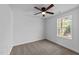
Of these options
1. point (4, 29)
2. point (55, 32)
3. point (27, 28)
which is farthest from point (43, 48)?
point (4, 29)

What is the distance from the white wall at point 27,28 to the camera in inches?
89.8

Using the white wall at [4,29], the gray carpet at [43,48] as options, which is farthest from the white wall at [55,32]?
the white wall at [4,29]

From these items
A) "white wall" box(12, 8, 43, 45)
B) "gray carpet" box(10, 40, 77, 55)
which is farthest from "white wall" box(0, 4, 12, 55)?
"gray carpet" box(10, 40, 77, 55)

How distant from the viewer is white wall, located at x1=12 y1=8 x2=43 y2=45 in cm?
228

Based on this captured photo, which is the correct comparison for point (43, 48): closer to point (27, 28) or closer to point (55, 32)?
point (55, 32)

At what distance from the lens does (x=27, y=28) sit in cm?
241

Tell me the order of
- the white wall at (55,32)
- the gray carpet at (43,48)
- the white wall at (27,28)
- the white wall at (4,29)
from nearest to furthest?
the white wall at (4,29)
the white wall at (27,28)
the white wall at (55,32)
the gray carpet at (43,48)

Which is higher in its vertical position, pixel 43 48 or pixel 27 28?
pixel 27 28

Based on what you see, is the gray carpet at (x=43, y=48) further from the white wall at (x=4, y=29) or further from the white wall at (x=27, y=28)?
the white wall at (x=4, y=29)

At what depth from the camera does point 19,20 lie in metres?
2.47

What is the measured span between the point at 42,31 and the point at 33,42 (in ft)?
1.37

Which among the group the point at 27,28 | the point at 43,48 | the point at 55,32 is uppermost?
the point at 27,28
